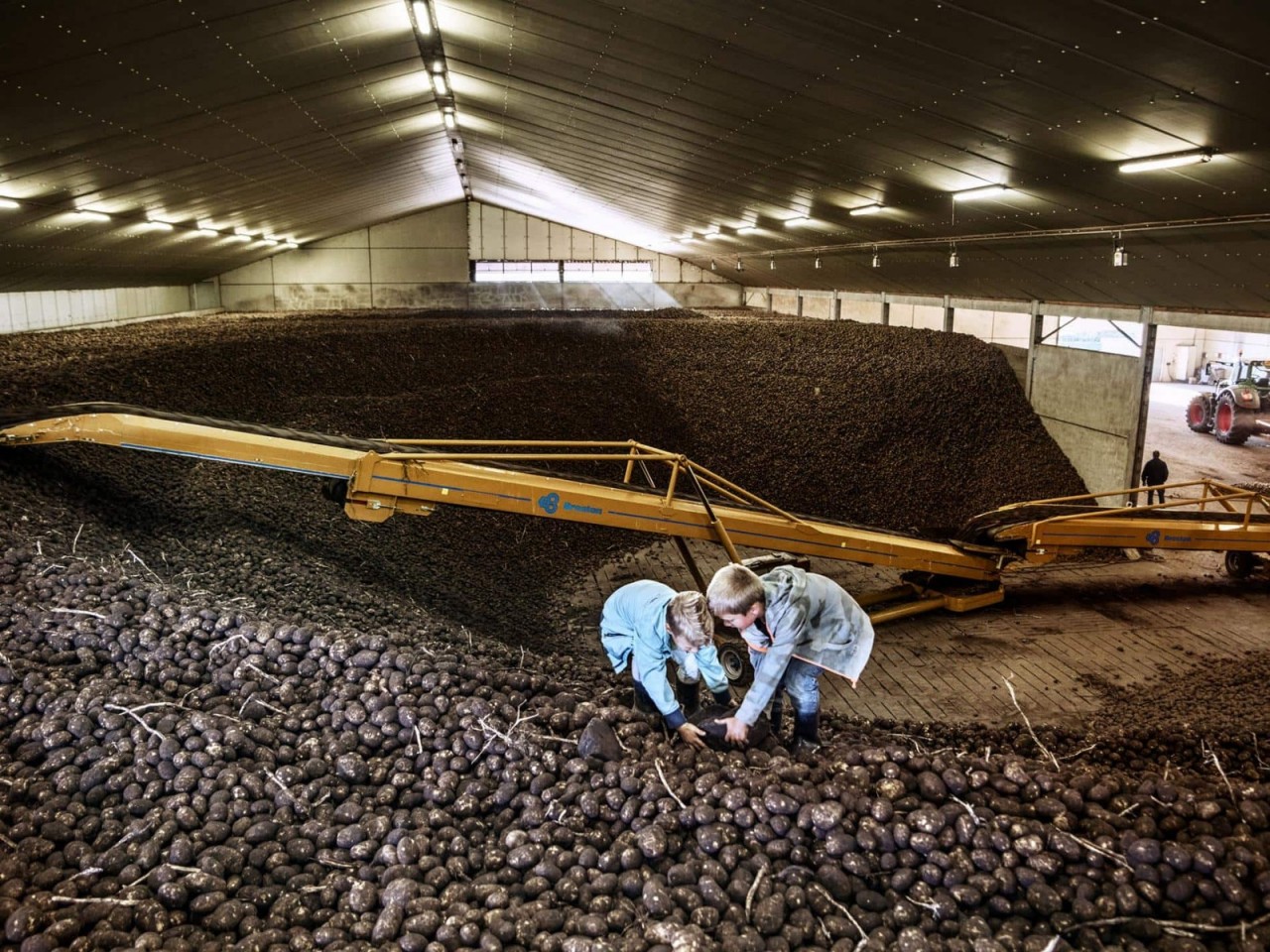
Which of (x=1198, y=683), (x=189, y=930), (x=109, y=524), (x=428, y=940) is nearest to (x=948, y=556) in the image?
(x=1198, y=683)

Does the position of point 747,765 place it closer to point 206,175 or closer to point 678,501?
point 678,501

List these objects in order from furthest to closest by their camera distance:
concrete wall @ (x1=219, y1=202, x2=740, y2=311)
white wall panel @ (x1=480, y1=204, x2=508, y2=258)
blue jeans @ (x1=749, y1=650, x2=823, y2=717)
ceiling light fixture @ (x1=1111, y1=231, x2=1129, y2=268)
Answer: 1. white wall panel @ (x1=480, y1=204, x2=508, y2=258)
2. concrete wall @ (x1=219, y1=202, x2=740, y2=311)
3. ceiling light fixture @ (x1=1111, y1=231, x2=1129, y2=268)
4. blue jeans @ (x1=749, y1=650, x2=823, y2=717)

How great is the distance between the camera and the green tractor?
62.4 ft

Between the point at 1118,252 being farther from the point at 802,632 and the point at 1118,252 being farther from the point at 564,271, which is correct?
the point at 564,271

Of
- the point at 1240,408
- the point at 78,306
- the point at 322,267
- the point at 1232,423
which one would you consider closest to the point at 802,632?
the point at 1232,423

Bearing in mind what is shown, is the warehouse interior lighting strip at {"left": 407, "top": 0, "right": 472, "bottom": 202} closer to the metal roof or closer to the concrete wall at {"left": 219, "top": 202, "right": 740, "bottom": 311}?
the metal roof

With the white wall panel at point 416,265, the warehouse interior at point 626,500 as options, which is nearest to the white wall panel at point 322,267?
the white wall panel at point 416,265

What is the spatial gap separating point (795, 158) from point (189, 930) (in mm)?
10896

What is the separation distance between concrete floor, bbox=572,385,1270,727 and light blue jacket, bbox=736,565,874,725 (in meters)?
1.69

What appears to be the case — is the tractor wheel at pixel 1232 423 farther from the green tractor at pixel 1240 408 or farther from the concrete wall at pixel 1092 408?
the concrete wall at pixel 1092 408

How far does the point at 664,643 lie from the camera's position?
471 cm

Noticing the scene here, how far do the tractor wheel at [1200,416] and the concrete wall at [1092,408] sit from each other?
8.40 meters

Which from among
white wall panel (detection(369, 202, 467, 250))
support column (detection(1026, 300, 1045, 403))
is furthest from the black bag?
white wall panel (detection(369, 202, 467, 250))

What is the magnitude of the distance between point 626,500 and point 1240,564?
27.4 feet
